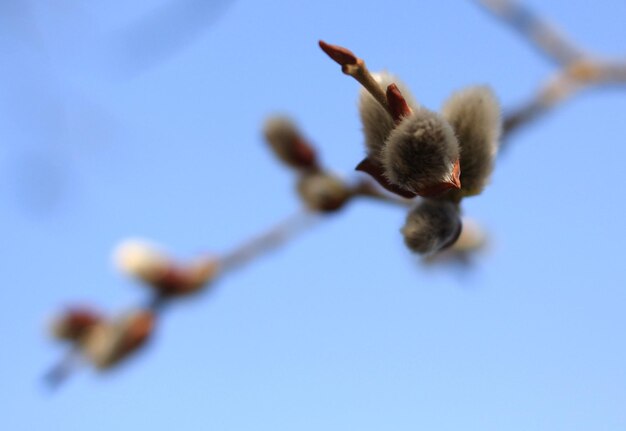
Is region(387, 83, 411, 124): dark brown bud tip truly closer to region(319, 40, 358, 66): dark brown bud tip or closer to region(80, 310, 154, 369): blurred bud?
region(319, 40, 358, 66): dark brown bud tip

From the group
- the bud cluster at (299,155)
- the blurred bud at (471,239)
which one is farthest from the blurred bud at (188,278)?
the blurred bud at (471,239)

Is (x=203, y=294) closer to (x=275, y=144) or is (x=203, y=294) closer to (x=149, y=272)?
(x=149, y=272)

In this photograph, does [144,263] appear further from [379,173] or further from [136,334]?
[379,173]

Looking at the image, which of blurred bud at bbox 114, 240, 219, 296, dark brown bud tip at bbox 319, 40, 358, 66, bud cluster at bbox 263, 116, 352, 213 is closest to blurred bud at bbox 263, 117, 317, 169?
bud cluster at bbox 263, 116, 352, 213

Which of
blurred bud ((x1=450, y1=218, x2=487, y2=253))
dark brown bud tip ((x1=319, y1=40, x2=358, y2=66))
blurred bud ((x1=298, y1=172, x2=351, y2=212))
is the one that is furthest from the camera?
blurred bud ((x1=450, y1=218, x2=487, y2=253))

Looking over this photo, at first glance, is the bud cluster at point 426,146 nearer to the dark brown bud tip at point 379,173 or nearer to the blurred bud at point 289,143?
the dark brown bud tip at point 379,173

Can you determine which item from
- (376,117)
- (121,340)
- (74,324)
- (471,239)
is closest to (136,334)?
(121,340)
